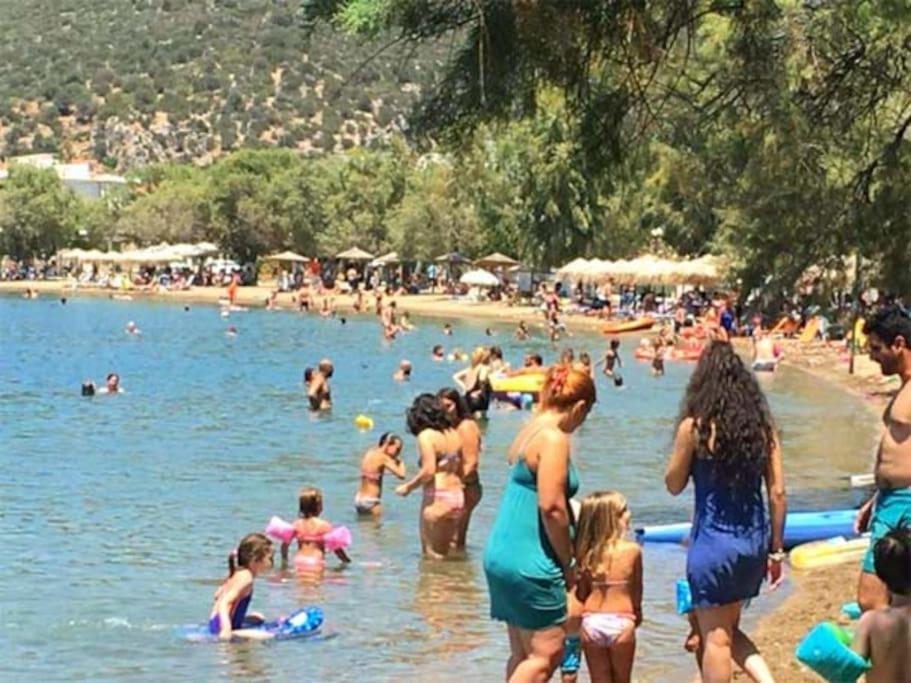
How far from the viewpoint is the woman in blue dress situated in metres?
6.23

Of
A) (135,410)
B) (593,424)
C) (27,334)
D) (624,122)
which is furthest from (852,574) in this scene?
(27,334)

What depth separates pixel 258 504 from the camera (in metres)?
16.6

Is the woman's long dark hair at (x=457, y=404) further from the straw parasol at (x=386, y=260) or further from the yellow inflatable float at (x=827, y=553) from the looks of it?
the straw parasol at (x=386, y=260)

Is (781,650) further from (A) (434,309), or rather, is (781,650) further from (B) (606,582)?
(A) (434,309)

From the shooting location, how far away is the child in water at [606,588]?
261 inches

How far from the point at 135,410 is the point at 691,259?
35517mm

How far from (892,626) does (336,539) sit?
767 centimetres

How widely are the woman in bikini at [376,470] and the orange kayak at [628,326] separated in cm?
3675

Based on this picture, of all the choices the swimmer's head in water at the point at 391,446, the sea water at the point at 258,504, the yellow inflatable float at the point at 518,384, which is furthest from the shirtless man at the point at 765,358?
the swimmer's head in water at the point at 391,446

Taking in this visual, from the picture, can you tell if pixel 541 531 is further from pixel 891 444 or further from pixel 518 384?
pixel 518 384

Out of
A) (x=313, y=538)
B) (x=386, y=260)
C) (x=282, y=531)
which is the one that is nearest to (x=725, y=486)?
(x=313, y=538)

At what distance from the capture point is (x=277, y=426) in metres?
25.3

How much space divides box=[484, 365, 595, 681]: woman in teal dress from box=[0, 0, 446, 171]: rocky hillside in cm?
14716

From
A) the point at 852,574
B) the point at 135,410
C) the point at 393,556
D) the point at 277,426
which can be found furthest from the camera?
the point at 135,410
